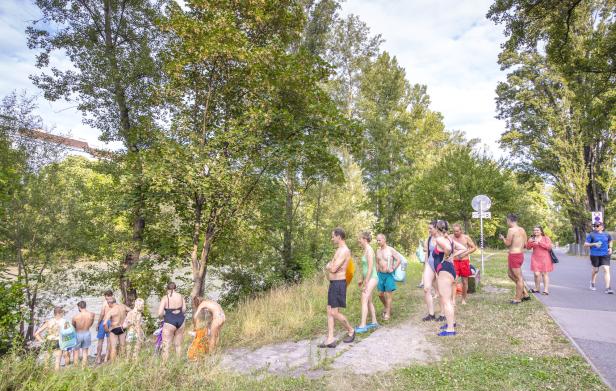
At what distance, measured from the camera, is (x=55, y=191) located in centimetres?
1463

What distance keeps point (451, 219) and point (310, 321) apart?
21723mm

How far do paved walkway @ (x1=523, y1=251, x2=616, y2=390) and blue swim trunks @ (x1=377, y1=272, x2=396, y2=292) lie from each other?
114 inches

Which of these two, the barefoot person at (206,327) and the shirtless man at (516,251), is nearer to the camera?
the barefoot person at (206,327)

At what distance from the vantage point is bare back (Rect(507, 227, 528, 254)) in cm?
829

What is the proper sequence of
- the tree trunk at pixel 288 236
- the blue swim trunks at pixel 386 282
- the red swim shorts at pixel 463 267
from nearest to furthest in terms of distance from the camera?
1. the blue swim trunks at pixel 386 282
2. the red swim shorts at pixel 463 267
3. the tree trunk at pixel 288 236

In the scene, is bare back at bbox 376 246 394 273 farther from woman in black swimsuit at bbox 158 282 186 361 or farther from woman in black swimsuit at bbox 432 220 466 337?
woman in black swimsuit at bbox 158 282 186 361

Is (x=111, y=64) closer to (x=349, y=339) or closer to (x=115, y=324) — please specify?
(x=115, y=324)

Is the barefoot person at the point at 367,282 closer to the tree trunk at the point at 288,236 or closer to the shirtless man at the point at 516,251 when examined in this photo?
the shirtless man at the point at 516,251

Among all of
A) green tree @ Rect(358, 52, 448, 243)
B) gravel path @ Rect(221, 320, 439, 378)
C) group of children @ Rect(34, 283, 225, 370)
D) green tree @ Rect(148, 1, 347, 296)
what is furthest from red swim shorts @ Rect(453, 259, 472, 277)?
green tree @ Rect(358, 52, 448, 243)

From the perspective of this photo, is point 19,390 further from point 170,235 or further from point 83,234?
point 83,234

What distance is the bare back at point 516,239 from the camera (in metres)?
8.29

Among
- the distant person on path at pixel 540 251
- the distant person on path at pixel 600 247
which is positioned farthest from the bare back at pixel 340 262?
the distant person on path at pixel 600 247

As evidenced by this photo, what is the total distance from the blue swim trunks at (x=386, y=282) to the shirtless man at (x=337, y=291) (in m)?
1.61

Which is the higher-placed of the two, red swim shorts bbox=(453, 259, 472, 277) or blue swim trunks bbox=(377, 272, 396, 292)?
red swim shorts bbox=(453, 259, 472, 277)
